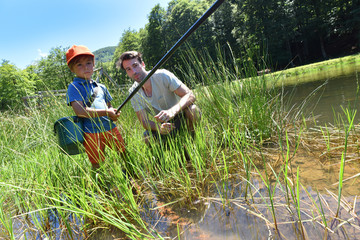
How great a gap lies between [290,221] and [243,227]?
0.22 meters

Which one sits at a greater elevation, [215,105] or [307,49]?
[215,105]

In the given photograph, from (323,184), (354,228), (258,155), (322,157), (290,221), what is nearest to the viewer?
(354,228)

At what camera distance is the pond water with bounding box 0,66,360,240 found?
92cm

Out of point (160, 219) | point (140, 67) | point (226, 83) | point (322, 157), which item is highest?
point (140, 67)

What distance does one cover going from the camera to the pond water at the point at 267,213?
92 cm

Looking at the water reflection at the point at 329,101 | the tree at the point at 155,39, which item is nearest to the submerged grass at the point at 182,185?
the water reflection at the point at 329,101

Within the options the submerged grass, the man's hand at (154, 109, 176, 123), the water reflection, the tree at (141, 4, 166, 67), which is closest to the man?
the submerged grass

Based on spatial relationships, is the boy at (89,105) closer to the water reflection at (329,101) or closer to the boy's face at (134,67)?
the boy's face at (134,67)

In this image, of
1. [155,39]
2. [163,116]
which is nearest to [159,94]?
[163,116]

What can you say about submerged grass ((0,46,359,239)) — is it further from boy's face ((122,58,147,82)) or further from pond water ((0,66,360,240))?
boy's face ((122,58,147,82))

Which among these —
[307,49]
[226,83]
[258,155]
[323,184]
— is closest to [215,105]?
[226,83]

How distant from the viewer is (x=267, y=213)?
108 centimetres

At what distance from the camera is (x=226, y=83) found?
2484 mm

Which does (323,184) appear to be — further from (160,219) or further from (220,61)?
(220,61)
